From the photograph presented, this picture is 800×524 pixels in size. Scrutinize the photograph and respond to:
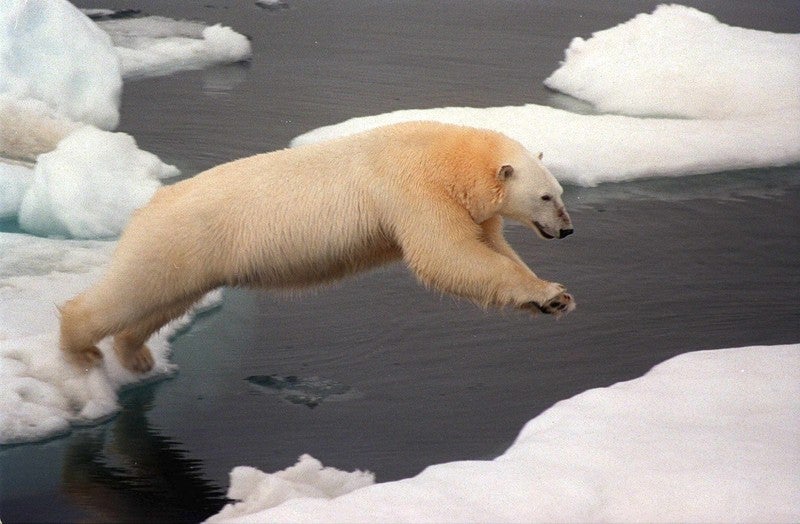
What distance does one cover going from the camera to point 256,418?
3467 mm

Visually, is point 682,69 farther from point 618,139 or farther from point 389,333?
point 389,333

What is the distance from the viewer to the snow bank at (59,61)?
5.69m

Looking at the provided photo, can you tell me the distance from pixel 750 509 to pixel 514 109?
168 inches

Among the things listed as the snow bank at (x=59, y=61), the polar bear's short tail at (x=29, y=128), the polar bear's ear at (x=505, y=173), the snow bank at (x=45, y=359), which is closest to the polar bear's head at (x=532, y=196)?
the polar bear's ear at (x=505, y=173)

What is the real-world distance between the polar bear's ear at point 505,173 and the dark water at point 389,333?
84 centimetres

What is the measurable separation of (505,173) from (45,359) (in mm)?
1528

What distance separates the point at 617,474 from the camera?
2.65m

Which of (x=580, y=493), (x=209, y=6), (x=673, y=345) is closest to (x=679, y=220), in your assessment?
(x=673, y=345)

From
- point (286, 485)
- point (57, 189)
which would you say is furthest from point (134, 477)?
point (57, 189)

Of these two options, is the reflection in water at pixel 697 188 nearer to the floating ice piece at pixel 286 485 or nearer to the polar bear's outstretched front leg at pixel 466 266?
the polar bear's outstretched front leg at pixel 466 266

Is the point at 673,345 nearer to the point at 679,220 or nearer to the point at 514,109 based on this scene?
the point at 679,220

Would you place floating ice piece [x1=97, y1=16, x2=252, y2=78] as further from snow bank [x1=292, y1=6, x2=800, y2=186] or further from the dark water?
snow bank [x1=292, y1=6, x2=800, y2=186]

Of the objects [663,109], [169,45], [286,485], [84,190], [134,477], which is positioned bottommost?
[134,477]

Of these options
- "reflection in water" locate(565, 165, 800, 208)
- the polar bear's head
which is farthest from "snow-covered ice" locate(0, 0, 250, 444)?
"reflection in water" locate(565, 165, 800, 208)
